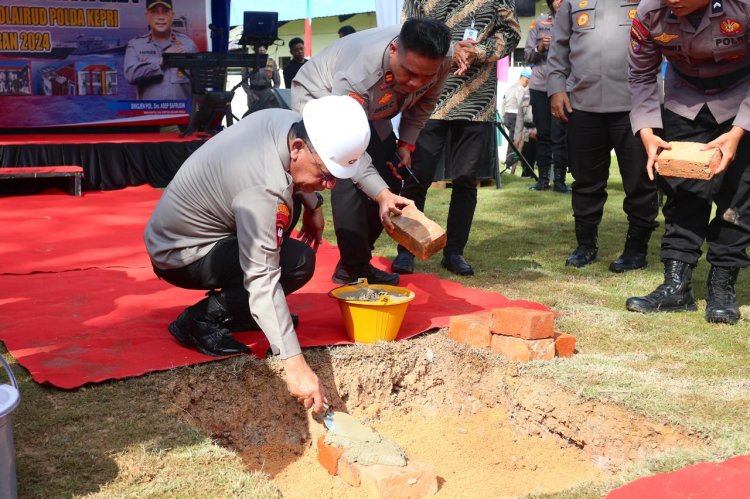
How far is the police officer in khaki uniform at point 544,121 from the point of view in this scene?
30.7 ft

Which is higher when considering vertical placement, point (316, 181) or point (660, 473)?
point (316, 181)

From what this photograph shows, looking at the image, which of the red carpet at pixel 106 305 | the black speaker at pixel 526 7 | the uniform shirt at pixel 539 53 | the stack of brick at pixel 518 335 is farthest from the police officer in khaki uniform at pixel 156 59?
the stack of brick at pixel 518 335

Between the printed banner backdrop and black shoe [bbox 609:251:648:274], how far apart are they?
7311 millimetres

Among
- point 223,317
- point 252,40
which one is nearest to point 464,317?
point 223,317

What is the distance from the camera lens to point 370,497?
2.71 m

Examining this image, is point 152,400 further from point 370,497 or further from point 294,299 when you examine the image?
point 294,299

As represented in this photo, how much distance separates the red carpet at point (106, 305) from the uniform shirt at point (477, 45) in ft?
3.65

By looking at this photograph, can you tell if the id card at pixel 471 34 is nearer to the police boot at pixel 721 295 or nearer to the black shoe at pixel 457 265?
the black shoe at pixel 457 265

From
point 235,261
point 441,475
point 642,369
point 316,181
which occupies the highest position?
point 316,181

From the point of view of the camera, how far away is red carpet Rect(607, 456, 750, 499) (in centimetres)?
240

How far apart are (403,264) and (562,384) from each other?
1954 mm

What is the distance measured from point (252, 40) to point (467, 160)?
761 centimetres

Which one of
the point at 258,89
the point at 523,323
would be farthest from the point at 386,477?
the point at 258,89

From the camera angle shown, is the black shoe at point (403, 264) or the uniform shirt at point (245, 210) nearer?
the uniform shirt at point (245, 210)
